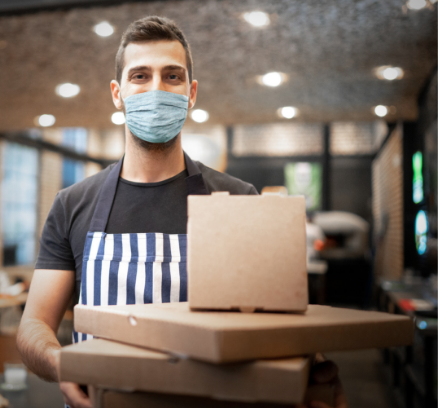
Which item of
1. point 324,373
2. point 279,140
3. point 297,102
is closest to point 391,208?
point 297,102

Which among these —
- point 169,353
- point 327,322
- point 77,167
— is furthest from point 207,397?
point 77,167

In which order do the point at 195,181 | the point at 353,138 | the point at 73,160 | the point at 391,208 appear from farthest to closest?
the point at 353,138 < the point at 73,160 < the point at 391,208 < the point at 195,181

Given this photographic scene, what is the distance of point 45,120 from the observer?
6.78 meters

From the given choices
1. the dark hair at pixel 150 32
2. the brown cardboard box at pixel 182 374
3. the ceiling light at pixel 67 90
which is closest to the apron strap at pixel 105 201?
the dark hair at pixel 150 32

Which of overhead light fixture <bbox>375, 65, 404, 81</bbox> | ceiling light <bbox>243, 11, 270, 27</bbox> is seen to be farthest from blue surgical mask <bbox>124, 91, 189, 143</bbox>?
overhead light fixture <bbox>375, 65, 404, 81</bbox>

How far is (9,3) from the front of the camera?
3.26 meters

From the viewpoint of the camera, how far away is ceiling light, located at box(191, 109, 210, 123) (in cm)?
610

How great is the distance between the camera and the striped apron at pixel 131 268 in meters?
1.29

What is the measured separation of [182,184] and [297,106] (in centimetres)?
466

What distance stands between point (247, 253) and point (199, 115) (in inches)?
217

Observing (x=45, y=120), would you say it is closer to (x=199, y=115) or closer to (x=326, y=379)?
(x=199, y=115)

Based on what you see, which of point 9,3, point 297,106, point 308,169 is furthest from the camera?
point 308,169

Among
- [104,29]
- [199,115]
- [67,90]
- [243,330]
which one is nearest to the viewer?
[243,330]

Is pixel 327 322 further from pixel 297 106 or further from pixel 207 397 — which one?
pixel 297 106
